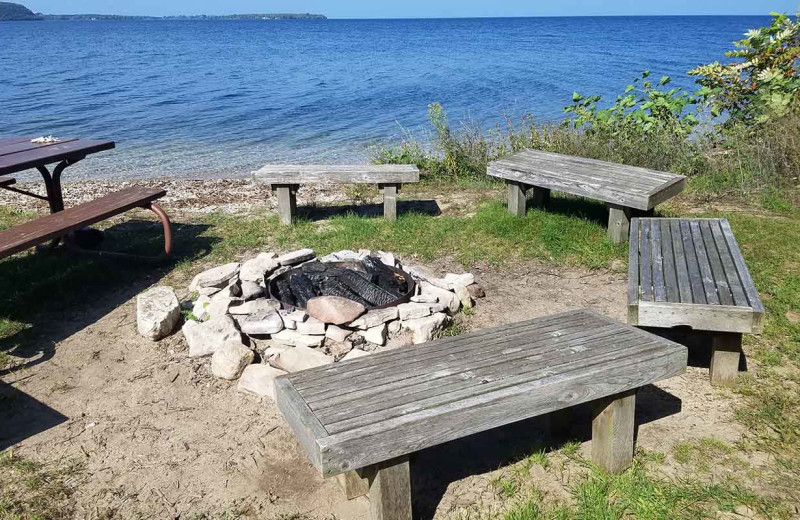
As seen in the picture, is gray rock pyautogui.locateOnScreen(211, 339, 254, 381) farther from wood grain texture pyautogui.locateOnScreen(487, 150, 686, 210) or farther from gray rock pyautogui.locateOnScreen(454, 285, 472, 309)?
wood grain texture pyautogui.locateOnScreen(487, 150, 686, 210)

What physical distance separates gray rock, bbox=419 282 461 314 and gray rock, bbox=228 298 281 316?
109cm

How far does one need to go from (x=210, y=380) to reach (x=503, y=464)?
1902mm

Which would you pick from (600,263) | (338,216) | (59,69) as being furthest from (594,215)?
(59,69)

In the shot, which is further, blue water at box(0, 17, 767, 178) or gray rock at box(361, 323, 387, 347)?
blue water at box(0, 17, 767, 178)

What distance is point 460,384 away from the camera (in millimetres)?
2576

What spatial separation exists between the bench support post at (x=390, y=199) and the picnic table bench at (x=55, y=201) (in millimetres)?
2229

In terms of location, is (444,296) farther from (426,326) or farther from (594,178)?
(594,178)

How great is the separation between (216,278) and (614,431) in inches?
126

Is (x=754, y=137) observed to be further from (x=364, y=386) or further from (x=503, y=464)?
(x=364, y=386)

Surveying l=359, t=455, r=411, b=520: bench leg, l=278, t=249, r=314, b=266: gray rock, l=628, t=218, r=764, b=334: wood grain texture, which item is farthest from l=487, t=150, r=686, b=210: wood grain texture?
l=359, t=455, r=411, b=520: bench leg

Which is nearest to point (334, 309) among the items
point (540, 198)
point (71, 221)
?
point (71, 221)

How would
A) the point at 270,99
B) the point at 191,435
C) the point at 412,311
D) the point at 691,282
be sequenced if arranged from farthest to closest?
the point at 270,99, the point at 412,311, the point at 691,282, the point at 191,435

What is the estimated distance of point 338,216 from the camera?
720 centimetres

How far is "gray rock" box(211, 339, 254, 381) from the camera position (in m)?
3.94
